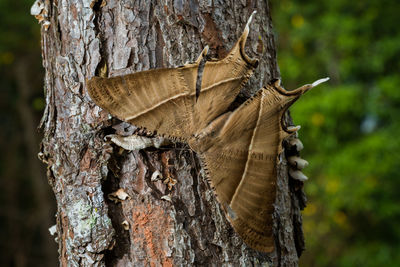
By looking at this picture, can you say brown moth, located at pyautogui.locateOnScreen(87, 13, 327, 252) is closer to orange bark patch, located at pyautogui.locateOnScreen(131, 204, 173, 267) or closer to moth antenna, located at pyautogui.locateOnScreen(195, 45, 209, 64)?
moth antenna, located at pyautogui.locateOnScreen(195, 45, 209, 64)

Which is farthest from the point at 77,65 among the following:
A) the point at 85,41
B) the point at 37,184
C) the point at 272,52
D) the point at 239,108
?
the point at 37,184

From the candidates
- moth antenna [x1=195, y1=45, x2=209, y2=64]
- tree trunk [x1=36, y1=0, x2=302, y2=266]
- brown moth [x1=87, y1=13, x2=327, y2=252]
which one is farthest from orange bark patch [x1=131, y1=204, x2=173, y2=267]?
moth antenna [x1=195, y1=45, x2=209, y2=64]

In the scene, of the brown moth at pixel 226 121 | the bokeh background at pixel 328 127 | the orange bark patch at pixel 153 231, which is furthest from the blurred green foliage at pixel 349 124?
the orange bark patch at pixel 153 231

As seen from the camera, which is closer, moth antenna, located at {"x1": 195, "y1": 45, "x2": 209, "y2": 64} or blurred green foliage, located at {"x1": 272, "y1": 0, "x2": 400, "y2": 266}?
moth antenna, located at {"x1": 195, "y1": 45, "x2": 209, "y2": 64}

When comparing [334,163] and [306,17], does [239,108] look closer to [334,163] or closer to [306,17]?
[334,163]

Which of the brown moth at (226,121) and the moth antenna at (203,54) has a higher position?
the moth antenna at (203,54)

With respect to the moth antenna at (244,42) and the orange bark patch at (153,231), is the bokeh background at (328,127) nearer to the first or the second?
the moth antenna at (244,42)
